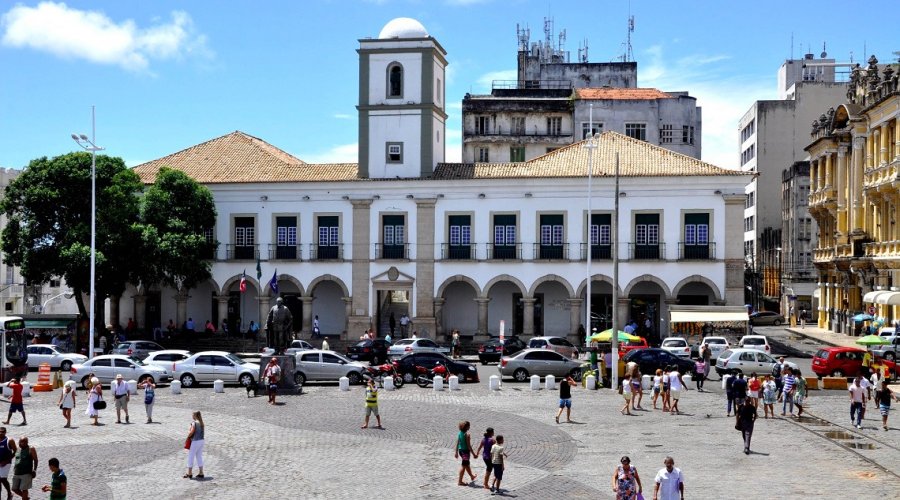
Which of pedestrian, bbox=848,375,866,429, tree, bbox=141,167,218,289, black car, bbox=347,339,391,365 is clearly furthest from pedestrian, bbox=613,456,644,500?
tree, bbox=141,167,218,289

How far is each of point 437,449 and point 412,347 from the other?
1948cm

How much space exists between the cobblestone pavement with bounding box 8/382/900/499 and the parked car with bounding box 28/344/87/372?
7.67m

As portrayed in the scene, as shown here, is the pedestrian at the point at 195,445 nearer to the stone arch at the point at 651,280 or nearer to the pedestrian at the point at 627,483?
the pedestrian at the point at 627,483

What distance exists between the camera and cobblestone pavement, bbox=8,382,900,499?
63.8ft

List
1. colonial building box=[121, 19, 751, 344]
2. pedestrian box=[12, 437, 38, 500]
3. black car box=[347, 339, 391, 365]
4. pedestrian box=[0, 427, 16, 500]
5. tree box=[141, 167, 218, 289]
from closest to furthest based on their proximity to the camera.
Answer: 1. pedestrian box=[12, 437, 38, 500]
2. pedestrian box=[0, 427, 16, 500]
3. black car box=[347, 339, 391, 365]
4. tree box=[141, 167, 218, 289]
5. colonial building box=[121, 19, 751, 344]

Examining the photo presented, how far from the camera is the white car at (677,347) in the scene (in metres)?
39.8

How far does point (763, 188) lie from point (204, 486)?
64.2 metres

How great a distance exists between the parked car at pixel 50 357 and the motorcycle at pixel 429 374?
524 inches

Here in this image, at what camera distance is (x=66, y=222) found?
47312 millimetres

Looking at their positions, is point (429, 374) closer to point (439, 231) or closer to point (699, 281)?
point (439, 231)

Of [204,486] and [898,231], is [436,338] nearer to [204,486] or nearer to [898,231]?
[898,231]

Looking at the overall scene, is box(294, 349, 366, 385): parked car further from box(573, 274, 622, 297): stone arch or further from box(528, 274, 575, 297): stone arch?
box(573, 274, 622, 297): stone arch

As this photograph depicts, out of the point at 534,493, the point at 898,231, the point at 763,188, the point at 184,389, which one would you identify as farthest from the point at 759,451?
the point at 763,188

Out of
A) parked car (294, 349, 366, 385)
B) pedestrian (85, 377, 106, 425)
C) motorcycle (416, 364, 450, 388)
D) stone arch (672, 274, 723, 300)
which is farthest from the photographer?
stone arch (672, 274, 723, 300)
